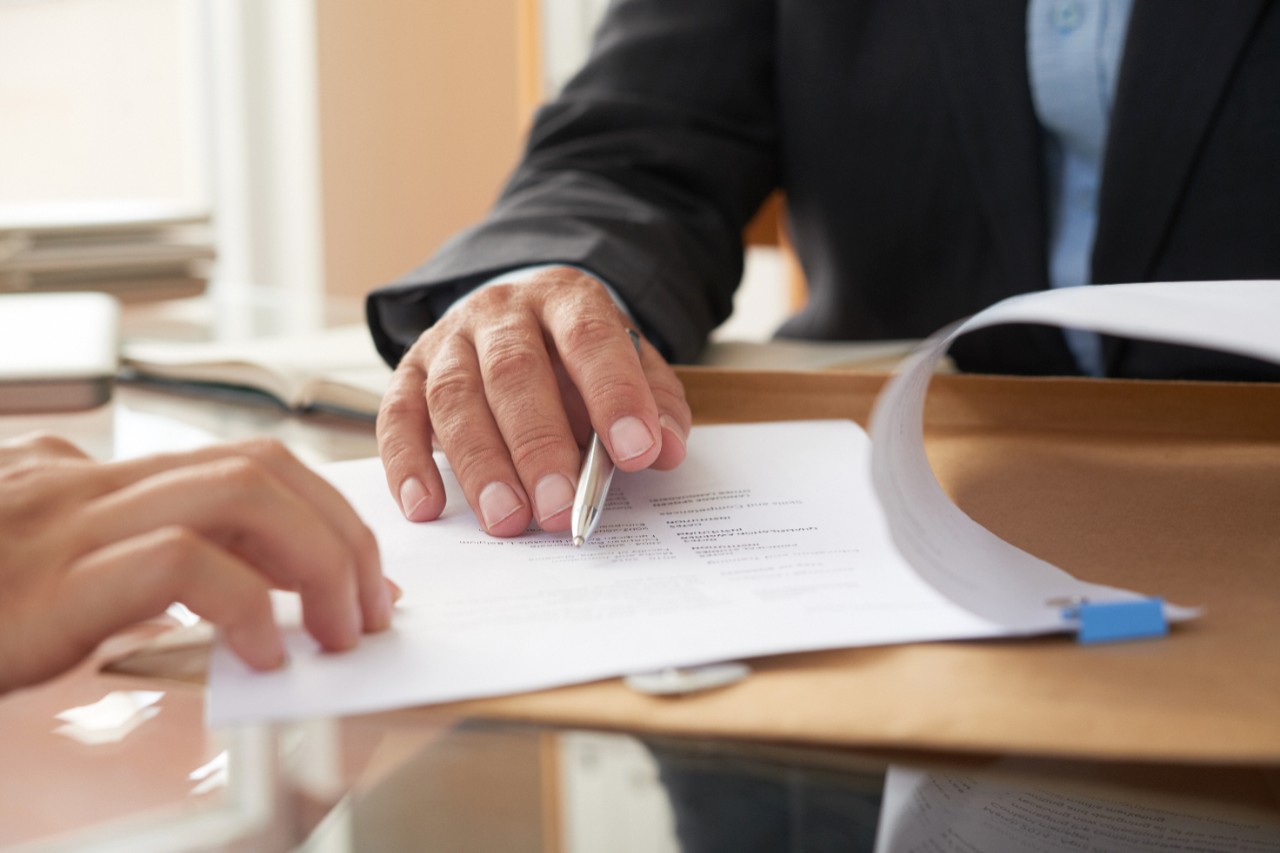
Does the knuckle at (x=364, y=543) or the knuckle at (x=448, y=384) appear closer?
the knuckle at (x=364, y=543)

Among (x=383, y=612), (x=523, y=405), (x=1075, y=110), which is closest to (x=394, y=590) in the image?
(x=383, y=612)

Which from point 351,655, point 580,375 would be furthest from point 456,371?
point 351,655

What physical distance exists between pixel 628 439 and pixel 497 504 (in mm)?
59

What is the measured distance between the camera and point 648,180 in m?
0.87

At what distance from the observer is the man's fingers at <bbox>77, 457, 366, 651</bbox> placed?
327mm

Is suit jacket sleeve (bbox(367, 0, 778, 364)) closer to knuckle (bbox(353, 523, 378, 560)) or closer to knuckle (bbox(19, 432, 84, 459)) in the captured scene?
knuckle (bbox(19, 432, 84, 459))

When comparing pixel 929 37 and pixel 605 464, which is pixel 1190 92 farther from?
pixel 605 464

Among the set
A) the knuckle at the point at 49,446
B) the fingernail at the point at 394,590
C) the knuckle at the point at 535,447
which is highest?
the knuckle at the point at 535,447

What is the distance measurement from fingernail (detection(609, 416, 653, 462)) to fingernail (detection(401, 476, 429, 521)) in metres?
0.08

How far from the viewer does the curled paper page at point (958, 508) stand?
299 mm

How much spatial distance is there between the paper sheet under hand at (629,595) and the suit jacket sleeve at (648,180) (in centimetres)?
21

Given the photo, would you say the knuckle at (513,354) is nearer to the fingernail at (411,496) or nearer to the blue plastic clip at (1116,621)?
the fingernail at (411,496)

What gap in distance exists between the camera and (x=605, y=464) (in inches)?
18.4

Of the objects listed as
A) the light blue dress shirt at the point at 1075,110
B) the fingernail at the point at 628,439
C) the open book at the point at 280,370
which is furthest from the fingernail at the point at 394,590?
the light blue dress shirt at the point at 1075,110
